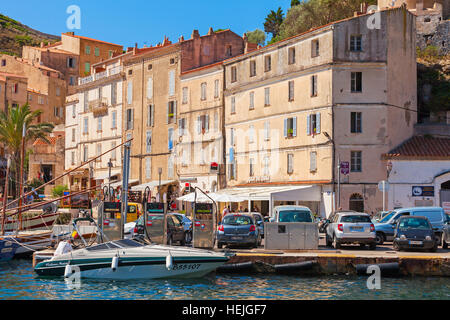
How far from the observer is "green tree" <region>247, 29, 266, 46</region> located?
98.1m

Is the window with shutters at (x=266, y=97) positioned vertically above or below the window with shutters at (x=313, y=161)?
above

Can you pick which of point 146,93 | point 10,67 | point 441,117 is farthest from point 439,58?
point 10,67

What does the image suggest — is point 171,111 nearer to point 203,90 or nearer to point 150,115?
point 150,115

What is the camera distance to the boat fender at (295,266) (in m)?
26.3

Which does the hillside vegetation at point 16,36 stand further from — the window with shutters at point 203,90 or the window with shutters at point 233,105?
the window with shutters at point 233,105

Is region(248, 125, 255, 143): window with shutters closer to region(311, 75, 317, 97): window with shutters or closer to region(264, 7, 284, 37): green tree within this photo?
region(311, 75, 317, 97): window with shutters

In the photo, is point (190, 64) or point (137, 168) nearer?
point (190, 64)

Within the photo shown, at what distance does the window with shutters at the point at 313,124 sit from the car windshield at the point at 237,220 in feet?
66.3

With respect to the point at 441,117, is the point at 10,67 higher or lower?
higher

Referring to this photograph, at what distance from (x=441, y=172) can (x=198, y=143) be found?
22.9m

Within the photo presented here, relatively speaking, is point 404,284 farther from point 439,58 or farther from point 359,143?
point 439,58

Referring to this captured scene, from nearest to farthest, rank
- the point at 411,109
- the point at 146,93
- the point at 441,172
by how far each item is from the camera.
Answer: the point at 441,172, the point at 411,109, the point at 146,93

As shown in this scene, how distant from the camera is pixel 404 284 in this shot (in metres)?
24.8

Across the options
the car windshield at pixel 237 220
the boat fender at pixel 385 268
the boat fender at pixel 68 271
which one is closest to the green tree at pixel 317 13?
the car windshield at pixel 237 220
